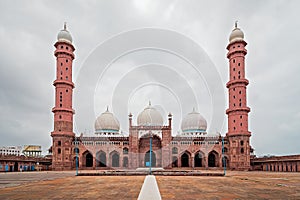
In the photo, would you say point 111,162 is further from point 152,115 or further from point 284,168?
point 284,168

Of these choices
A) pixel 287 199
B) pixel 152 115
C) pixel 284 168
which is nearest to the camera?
pixel 287 199

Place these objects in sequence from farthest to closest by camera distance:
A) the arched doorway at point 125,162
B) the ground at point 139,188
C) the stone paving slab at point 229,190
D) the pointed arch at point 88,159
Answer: the pointed arch at point 88,159 < the arched doorway at point 125,162 < the ground at point 139,188 < the stone paving slab at point 229,190

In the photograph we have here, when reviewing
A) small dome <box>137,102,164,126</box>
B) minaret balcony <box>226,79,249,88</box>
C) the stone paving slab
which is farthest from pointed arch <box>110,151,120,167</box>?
the stone paving slab

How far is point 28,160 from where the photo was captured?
5256 centimetres

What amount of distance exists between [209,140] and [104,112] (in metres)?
27.3

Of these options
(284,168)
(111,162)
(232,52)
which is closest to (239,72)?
(232,52)

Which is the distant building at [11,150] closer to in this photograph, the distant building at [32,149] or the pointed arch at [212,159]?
the distant building at [32,149]

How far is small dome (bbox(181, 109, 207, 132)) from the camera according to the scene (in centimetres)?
6456

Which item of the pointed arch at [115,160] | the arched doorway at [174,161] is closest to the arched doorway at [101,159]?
the pointed arch at [115,160]

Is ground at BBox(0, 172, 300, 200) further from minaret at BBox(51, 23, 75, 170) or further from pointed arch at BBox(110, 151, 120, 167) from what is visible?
pointed arch at BBox(110, 151, 120, 167)

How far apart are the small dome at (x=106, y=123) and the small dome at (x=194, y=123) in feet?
55.7

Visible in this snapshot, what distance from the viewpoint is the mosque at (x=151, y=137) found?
5412cm

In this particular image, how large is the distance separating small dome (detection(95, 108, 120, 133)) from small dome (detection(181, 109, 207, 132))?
17.0 meters

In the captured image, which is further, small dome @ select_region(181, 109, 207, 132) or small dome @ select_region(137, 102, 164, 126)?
small dome @ select_region(181, 109, 207, 132)
